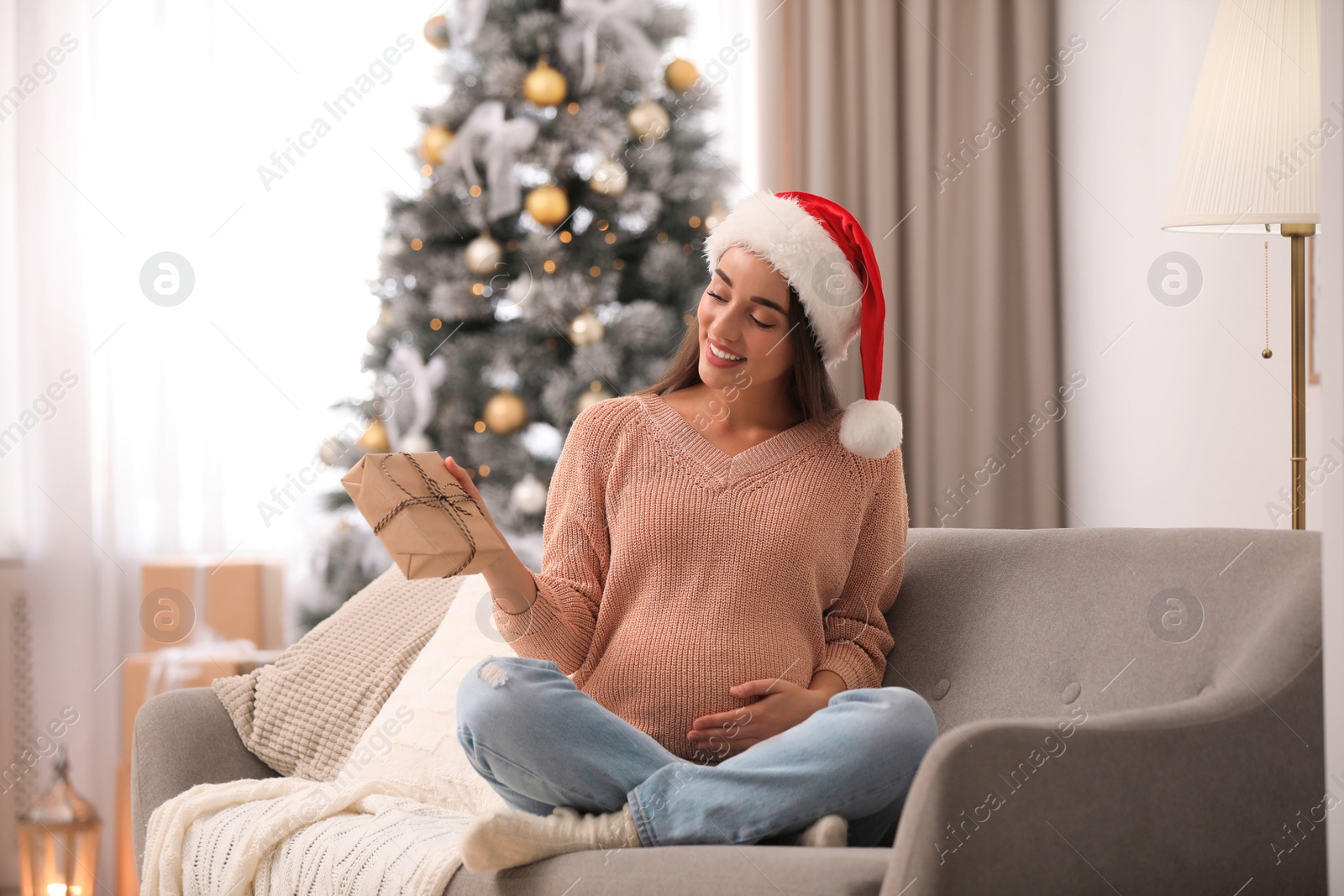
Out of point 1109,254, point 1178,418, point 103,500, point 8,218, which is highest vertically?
point 8,218

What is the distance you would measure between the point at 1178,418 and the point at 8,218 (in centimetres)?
281

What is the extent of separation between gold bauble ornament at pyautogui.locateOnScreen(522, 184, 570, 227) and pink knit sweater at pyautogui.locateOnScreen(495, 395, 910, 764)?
115cm

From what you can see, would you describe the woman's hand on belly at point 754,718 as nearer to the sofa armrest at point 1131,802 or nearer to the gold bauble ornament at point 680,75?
the sofa armrest at point 1131,802

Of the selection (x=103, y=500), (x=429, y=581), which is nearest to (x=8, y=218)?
(x=103, y=500)

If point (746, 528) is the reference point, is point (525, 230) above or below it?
above

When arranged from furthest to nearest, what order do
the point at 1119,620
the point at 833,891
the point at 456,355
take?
the point at 456,355
the point at 1119,620
the point at 833,891

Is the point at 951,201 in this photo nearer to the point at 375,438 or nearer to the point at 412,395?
the point at 412,395

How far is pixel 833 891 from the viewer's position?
1.07m

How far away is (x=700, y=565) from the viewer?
1562 mm

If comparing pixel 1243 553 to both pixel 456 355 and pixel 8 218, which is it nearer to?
pixel 456 355

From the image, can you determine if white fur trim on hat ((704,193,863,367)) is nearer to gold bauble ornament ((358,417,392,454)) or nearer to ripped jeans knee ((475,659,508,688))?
ripped jeans knee ((475,659,508,688))

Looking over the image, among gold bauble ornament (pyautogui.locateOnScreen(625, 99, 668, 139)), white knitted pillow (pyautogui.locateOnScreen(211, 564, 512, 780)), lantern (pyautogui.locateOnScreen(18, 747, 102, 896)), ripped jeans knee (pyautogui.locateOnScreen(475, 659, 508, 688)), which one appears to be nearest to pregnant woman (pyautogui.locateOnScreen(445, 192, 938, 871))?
ripped jeans knee (pyautogui.locateOnScreen(475, 659, 508, 688))

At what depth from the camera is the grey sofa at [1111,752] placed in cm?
107

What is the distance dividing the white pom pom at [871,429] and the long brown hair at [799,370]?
0.11 meters
